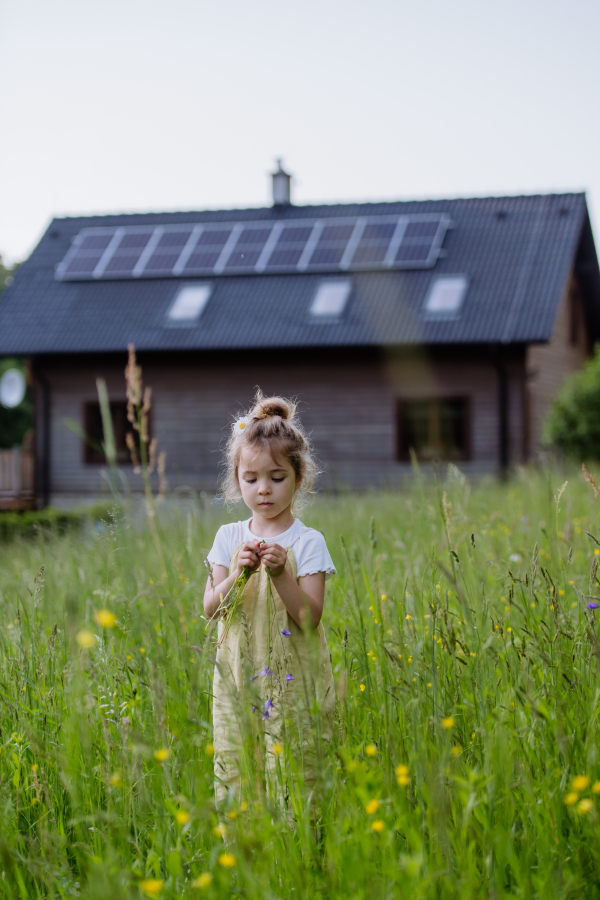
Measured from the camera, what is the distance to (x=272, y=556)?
202 cm

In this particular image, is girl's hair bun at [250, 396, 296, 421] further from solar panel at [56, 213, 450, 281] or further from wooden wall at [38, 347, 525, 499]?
solar panel at [56, 213, 450, 281]

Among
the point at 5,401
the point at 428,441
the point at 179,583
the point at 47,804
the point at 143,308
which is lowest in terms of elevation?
the point at 47,804

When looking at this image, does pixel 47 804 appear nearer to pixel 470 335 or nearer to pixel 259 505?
pixel 259 505

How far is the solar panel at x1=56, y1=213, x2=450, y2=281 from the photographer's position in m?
17.8

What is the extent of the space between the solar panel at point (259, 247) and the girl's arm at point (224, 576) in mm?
15678

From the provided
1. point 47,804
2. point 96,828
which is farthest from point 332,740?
point 47,804

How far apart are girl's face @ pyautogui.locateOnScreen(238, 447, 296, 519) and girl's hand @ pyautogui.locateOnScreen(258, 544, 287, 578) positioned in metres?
0.29

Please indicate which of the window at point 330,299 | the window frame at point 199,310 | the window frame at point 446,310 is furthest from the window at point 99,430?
the window frame at point 446,310

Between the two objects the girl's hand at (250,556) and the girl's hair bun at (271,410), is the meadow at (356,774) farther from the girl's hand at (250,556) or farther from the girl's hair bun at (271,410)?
the girl's hair bun at (271,410)

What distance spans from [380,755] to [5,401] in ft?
59.7

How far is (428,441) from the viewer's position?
17375mm

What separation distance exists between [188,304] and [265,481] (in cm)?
1632

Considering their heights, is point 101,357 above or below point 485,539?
above

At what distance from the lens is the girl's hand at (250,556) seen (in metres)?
2.00
